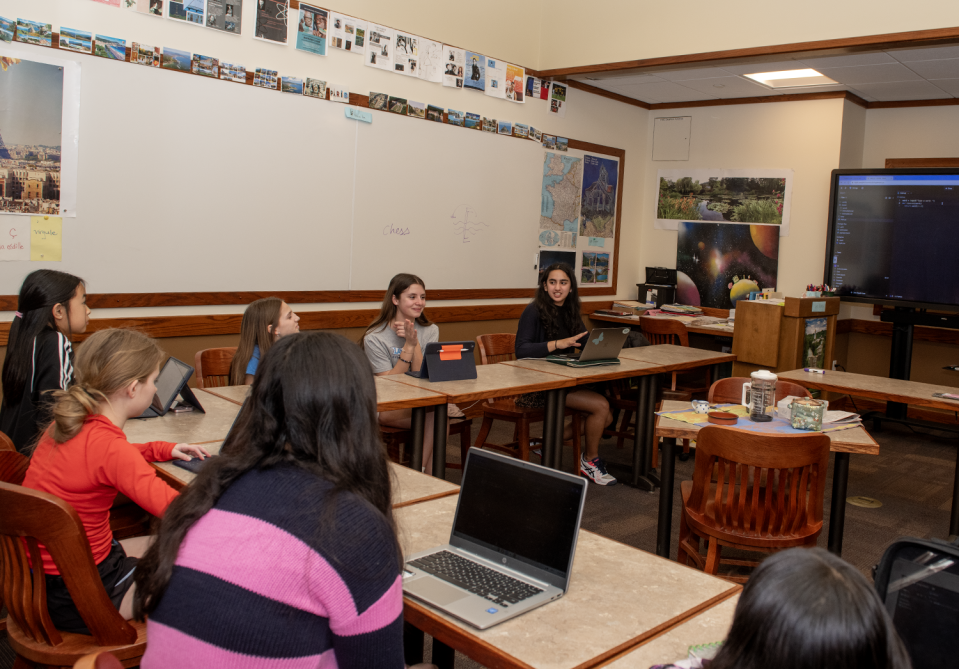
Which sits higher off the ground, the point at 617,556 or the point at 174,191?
the point at 174,191

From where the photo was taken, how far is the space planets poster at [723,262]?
22.6 ft

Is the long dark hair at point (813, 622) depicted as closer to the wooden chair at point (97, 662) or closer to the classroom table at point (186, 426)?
the wooden chair at point (97, 662)

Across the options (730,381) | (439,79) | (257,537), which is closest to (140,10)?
(439,79)

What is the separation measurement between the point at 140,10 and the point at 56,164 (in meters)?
0.91

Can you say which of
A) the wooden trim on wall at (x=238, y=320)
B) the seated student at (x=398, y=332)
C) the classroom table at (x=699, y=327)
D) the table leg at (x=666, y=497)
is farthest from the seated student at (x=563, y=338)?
the classroom table at (x=699, y=327)

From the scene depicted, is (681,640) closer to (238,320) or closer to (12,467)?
(12,467)

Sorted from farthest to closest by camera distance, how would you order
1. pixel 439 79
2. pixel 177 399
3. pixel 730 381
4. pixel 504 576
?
pixel 439 79
pixel 730 381
pixel 177 399
pixel 504 576

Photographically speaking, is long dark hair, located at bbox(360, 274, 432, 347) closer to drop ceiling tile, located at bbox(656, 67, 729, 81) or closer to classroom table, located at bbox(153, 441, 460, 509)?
classroom table, located at bbox(153, 441, 460, 509)

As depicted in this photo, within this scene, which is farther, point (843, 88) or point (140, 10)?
point (843, 88)

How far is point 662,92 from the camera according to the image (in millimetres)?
6918

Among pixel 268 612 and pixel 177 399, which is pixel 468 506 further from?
pixel 177 399

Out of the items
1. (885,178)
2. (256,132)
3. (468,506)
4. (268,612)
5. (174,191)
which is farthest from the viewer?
(885,178)

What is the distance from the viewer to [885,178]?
6.08 meters

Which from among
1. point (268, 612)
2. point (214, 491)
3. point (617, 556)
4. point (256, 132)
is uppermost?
point (256, 132)
